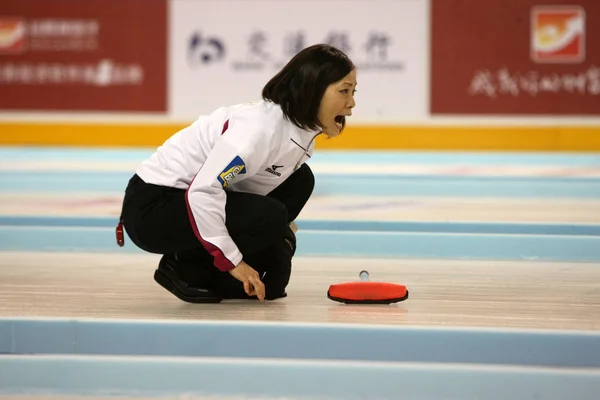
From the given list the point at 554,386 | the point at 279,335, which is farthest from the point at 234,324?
the point at 554,386

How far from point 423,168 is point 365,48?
6.72 feet

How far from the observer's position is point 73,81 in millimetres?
8391

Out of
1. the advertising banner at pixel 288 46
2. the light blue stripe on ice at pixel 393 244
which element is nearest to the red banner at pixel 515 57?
the advertising banner at pixel 288 46

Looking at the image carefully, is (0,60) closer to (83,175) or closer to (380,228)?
(83,175)

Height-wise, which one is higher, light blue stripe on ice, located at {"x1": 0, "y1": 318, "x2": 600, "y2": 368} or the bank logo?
the bank logo

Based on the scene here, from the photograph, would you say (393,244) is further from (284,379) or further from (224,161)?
(284,379)

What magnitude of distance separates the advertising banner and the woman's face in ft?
19.6

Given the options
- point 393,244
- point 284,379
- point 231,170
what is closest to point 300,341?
point 284,379

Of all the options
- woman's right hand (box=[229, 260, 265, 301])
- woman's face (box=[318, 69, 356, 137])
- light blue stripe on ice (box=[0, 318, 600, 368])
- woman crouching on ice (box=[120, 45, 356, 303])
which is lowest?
light blue stripe on ice (box=[0, 318, 600, 368])

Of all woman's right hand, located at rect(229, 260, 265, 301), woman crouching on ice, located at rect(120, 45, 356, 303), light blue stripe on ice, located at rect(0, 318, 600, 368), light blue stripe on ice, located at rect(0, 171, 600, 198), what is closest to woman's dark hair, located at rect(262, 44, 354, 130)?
woman crouching on ice, located at rect(120, 45, 356, 303)

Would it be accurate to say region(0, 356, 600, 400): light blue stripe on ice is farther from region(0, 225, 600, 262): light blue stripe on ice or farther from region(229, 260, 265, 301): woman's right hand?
region(0, 225, 600, 262): light blue stripe on ice

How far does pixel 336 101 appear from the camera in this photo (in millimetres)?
2121

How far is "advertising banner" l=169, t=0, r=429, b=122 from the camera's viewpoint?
8109 millimetres

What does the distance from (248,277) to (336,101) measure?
466mm
